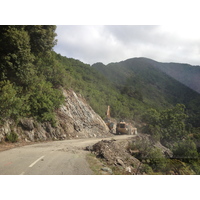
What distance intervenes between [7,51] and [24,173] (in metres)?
12.2

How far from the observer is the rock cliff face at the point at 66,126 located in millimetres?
14021

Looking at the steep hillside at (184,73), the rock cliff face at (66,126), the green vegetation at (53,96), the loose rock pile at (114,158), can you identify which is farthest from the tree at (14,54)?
the steep hillside at (184,73)

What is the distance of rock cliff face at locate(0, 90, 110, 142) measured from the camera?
14021mm

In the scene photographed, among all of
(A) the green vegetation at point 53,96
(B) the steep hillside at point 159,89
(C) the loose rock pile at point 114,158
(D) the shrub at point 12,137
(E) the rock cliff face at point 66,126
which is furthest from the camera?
(B) the steep hillside at point 159,89

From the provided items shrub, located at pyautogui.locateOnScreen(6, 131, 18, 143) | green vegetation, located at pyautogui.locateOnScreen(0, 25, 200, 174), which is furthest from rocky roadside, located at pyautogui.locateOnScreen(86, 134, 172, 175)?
shrub, located at pyautogui.locateOnScreen(6, 131, 18, 143)

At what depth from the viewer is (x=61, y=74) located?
25516mm

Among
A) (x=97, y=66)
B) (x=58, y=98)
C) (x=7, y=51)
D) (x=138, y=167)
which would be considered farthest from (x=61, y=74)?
(x=97, y=66)

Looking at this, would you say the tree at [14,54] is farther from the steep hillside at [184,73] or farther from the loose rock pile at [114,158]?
the steep hillside at [184,73]

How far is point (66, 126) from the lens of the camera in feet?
65.4

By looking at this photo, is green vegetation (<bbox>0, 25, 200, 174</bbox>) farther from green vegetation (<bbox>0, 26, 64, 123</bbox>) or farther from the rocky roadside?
the rocky roadside

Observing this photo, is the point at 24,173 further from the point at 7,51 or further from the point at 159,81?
the point at 159,81

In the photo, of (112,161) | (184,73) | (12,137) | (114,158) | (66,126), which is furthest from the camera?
(184,73)

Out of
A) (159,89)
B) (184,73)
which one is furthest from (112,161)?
(159,89)

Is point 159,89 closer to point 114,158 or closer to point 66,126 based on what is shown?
point 66,126
